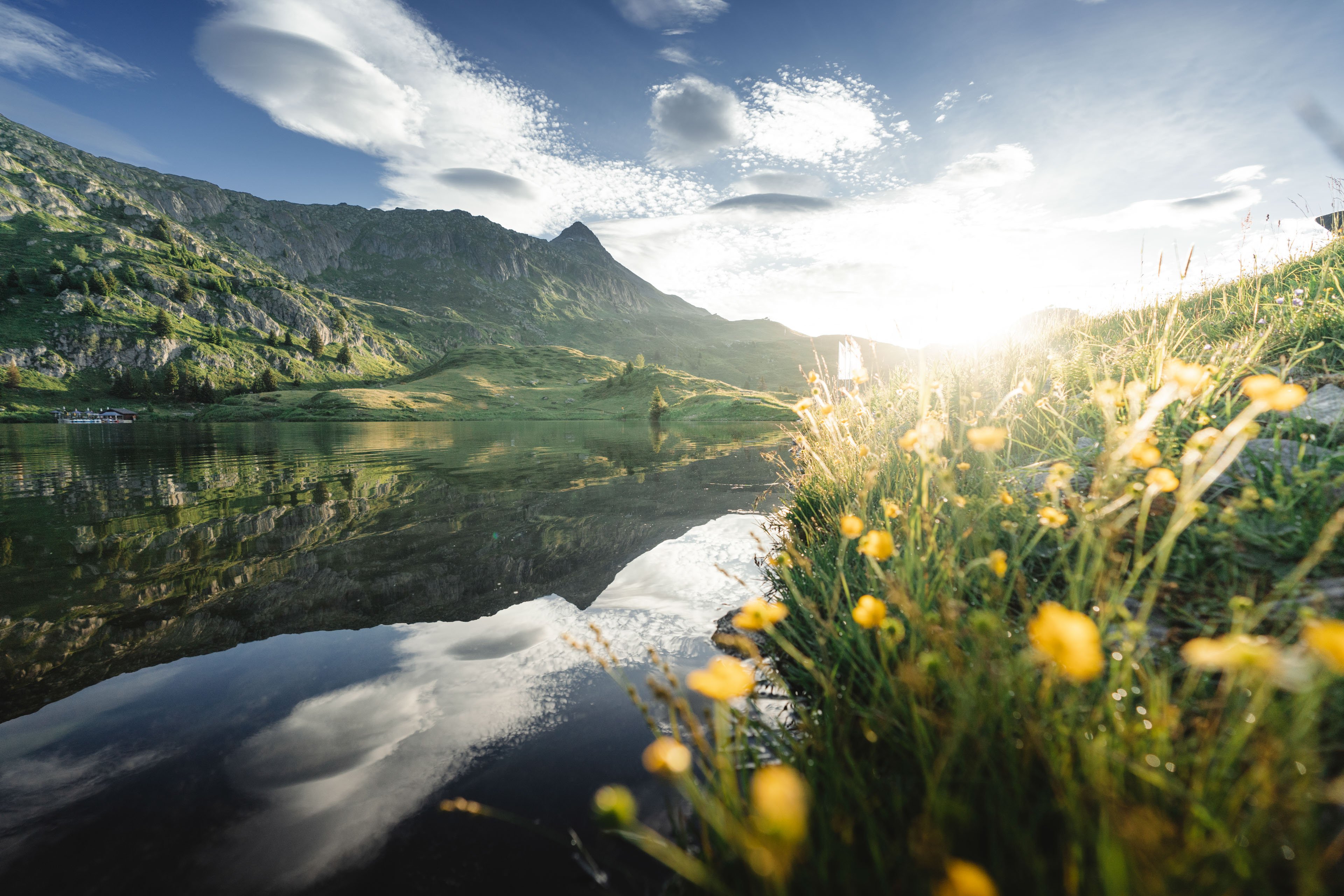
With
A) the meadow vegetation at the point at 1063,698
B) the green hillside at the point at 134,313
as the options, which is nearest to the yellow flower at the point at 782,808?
the meadow vegetation at the point at 1063,698

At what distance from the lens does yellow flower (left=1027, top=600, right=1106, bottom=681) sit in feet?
3.10

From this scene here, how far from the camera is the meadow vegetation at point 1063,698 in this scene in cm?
105

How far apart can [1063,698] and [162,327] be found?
146 metres

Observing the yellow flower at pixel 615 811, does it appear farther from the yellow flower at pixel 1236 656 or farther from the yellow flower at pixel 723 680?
the yellow flower at pixel 1236 656

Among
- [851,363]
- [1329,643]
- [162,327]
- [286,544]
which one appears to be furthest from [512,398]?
[1329,643]

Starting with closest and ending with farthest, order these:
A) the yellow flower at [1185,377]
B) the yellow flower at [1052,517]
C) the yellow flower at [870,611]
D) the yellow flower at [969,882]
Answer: the yellow flower at [969,882] → the yellow flower at [870,611] → the yellow flower at [1185,377] → the yellow flower at [1052,517]

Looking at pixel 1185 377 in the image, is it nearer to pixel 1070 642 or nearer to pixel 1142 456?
pixel 1142 456

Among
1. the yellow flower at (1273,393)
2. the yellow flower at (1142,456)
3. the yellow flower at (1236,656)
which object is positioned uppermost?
the yellow flower at (1273,393)

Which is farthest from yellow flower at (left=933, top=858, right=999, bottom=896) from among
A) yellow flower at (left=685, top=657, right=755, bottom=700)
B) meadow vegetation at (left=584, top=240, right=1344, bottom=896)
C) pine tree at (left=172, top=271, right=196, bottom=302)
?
pine tree at (left=172, top=271, right=196, bottom=302)

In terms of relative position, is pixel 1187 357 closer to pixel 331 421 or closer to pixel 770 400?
pixel 770 400

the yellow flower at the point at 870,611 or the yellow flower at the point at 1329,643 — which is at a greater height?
the yellow flower at the point at 1329,643

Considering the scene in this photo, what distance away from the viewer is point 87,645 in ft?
13.0

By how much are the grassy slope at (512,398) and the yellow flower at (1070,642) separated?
53.3 metres

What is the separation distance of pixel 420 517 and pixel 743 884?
338 inches
